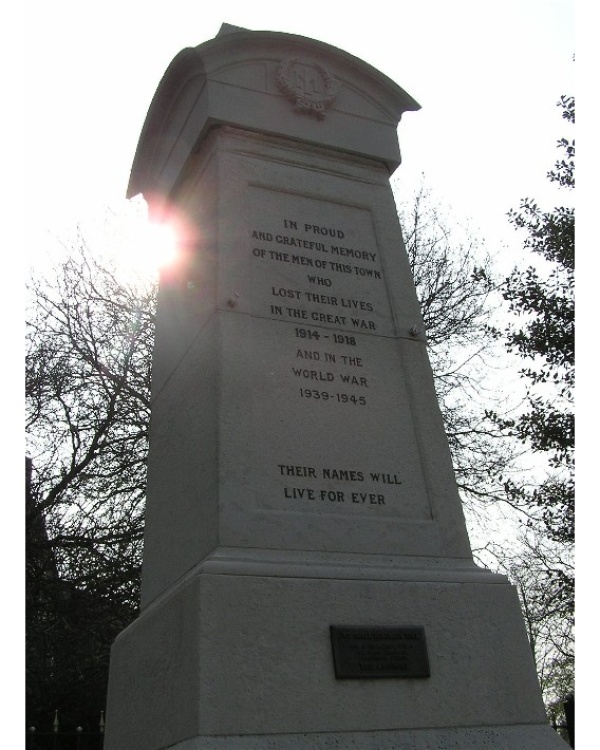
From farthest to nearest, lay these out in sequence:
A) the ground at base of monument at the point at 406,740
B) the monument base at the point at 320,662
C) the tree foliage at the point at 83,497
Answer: the tree foliage at the point at 83,497 → the monument base at the point at 320,662 → the ground at base of monument at the point at 406,740

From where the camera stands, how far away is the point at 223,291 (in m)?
4.69

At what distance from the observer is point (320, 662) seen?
3514 millimetres

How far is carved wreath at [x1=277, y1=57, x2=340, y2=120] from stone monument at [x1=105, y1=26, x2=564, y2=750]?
2cm

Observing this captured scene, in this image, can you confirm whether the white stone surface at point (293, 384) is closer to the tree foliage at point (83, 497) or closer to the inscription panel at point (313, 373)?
the inscription panel at point (313, 373)

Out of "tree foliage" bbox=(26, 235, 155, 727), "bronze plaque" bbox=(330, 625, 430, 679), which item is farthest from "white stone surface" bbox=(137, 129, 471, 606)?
"tree foliage" bbox=(26, 235, 155, 727)

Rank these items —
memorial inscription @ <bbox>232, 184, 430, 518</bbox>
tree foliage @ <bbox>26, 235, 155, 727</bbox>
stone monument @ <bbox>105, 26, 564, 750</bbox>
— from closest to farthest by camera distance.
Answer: stone monument @ <bbox>105, 26, 564, 750</bbox> < memorial inscription @ <bbox>232, 184, 430, 518</bbox> < tree foliage @ <bbox>26, 235, 155, 727</bbox>

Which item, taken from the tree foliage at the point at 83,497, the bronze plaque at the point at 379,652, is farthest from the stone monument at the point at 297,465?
the tree foliage at the point at 83,497

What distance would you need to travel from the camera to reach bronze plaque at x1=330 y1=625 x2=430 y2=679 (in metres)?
3.54

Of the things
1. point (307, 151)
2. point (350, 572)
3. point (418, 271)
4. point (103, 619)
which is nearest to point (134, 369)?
point (103, 619)

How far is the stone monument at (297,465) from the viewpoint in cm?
348

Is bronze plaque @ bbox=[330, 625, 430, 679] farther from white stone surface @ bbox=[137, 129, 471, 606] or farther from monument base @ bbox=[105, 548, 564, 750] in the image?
white stone surface @ bbox=[137, 129, 471, 606]

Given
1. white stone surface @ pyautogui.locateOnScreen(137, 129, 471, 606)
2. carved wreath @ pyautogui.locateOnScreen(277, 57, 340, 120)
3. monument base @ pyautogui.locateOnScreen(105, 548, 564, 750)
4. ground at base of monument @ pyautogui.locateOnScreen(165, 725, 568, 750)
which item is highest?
carved wreath @ pyautogui.locateOnScreen(277, 57, 340, 120)

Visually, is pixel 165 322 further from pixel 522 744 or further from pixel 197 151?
pixel 522 744

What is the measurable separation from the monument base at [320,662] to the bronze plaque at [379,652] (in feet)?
0.11
